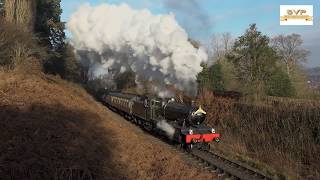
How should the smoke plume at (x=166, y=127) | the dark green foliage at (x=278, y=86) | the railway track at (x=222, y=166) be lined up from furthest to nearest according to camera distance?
the dark green foliage at (x=278, y=86), the smoke plume at (x=166, y=127), the railway track at (x=222, y=166)

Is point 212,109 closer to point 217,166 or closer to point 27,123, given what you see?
point 217,166

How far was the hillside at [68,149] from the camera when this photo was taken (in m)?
10.9

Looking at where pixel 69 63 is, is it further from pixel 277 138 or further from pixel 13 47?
pixel 277 138

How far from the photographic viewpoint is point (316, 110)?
18.4 m

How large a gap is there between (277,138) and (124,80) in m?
23.9

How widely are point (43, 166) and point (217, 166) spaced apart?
750cm

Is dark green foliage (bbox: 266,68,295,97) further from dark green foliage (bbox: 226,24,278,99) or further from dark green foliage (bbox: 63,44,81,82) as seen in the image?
dark green foliage (bbox: 63,44,81,82)

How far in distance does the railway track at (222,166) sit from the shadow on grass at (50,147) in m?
4.14

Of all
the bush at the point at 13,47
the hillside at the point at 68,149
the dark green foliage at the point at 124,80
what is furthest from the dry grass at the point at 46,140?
the dark green foliage at the point at 124,80

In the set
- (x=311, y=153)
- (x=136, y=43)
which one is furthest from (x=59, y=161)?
(x=136, y=43)

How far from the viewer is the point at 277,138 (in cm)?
1967

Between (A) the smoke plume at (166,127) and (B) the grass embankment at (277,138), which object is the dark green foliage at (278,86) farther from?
(A) the smoke plume at (166,127)

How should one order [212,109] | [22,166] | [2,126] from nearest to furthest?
[22,166] < [2,126] < [212,109]

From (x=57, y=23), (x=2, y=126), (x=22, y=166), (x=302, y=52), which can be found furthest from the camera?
(x=302, y=52)
